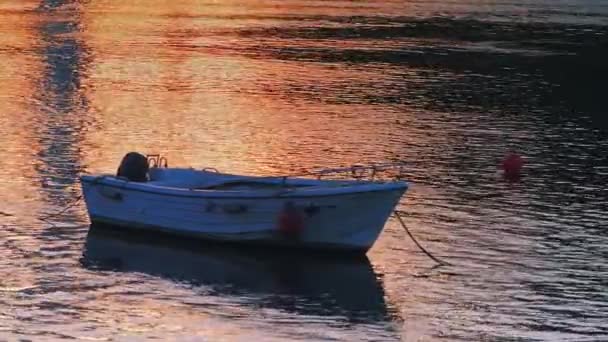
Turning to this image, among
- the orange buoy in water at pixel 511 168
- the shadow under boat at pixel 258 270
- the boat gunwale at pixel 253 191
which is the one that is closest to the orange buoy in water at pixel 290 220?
the boat gunwale at pixel 253 191

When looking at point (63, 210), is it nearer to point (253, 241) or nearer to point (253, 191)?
point (253, 241)

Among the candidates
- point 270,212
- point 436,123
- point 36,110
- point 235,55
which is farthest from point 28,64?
point 270,212

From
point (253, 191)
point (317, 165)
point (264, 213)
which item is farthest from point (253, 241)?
point (317, 165)

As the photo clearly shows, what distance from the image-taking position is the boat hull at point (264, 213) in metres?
22.4

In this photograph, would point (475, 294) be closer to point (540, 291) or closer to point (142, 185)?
point (540, 291)

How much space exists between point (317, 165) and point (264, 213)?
10564 mm

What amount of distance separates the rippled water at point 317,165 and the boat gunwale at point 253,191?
1.04 metres

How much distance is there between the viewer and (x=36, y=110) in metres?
42.5

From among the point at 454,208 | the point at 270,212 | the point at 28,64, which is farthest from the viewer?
the point at 28,64

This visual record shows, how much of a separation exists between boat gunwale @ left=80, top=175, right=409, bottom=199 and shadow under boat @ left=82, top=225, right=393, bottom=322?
1.01 metres

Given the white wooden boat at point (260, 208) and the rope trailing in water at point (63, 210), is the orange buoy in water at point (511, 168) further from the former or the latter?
the rope trailing in water at point (63, 210)

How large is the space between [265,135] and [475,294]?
58.4 ft

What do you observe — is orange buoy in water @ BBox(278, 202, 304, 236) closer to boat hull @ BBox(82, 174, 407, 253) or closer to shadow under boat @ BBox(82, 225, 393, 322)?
boat hull @ BBox(82, 174, 407, 253)

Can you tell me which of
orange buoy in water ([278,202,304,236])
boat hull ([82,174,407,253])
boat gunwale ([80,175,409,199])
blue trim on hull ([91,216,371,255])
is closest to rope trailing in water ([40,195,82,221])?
blue trim on hull ([91,216,371,255])
